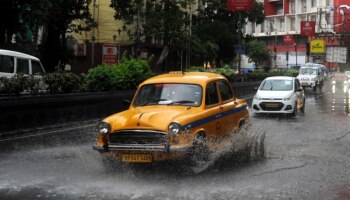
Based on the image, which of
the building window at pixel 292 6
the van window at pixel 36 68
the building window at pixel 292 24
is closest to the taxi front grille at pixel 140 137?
the van window at pixel 36 68

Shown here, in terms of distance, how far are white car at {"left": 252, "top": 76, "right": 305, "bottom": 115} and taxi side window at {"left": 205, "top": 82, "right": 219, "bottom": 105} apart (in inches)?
366

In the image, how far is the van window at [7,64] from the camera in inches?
669

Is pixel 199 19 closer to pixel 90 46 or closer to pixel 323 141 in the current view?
pixel 90 46

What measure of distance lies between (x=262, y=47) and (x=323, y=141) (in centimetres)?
8023

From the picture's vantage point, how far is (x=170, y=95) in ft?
30.3

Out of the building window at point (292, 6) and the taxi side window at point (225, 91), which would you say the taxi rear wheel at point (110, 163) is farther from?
the building window at point (292, 6)

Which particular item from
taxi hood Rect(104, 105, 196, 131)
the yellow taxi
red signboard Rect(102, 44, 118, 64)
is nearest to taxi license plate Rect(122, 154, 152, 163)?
the yellow taxi

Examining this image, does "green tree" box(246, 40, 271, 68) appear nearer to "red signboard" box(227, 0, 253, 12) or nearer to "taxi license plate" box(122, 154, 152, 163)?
"red signboard" box(227, 0, 253, 12)

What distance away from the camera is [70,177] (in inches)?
305

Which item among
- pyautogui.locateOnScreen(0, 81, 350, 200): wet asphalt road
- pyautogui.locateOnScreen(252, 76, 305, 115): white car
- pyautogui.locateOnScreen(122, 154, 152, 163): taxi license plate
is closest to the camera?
pyautogui.locateOnScreen(0, 81, 350, 200): wet asphalt road

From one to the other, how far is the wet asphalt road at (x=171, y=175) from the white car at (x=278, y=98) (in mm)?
6675

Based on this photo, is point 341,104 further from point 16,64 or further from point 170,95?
point 170,95

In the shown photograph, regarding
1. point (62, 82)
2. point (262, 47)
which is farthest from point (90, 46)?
point (262, 47)

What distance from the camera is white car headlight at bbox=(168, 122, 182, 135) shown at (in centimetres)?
781
